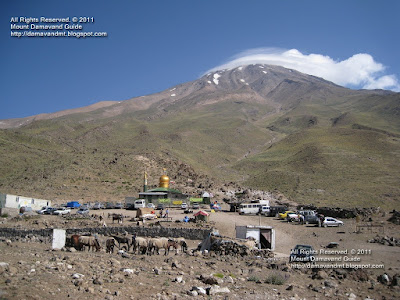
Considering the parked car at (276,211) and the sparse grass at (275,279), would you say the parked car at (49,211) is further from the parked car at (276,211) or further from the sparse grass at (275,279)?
the sparse grass at (275,279)

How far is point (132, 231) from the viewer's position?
28.0 metres

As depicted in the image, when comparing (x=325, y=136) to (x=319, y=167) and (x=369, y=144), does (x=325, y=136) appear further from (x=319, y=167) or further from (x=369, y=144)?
(x=319, y=167)

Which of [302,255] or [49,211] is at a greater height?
[302,255]

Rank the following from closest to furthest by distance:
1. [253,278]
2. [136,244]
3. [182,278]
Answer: [182,278] < [253,278] < [136,244]

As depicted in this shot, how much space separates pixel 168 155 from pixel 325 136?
158ft

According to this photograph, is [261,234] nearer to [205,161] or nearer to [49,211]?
[49,211]

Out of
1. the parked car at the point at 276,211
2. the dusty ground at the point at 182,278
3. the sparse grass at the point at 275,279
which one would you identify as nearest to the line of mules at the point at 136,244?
the dusty ground at the point at 182,278

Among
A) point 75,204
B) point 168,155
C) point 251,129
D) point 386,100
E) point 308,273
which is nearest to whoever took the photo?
point 308,273

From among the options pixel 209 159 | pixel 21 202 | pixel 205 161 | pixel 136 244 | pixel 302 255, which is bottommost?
pixel 302 255

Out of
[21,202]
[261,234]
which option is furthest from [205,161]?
[261,234]

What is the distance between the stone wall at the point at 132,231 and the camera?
26844 mm

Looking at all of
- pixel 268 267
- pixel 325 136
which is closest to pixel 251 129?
pixel 325 136

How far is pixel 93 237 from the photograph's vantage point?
20.8 meters

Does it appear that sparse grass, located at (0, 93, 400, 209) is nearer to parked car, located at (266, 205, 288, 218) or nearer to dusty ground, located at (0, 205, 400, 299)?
parked car, located at (266, 205, 288, 218)
